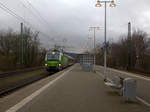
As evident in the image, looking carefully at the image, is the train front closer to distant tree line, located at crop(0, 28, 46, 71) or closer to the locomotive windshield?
the locomotive windshield

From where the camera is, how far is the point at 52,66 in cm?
2542

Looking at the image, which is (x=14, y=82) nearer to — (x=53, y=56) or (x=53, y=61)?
(x=53, y=61)

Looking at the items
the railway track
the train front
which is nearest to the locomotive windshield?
the train front

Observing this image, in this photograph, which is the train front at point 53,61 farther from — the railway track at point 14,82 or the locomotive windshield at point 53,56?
the railway track at point 14,82

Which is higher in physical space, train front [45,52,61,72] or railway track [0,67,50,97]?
train front [45,52,61,72]

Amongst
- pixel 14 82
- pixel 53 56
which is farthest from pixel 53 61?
pixel 14 82

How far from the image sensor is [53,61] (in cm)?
2558

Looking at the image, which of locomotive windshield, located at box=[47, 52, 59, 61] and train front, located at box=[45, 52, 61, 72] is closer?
train front, located at box=[45, 52, 61, 72]

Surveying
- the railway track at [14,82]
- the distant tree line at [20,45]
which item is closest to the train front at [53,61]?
the railway track at [14,82]

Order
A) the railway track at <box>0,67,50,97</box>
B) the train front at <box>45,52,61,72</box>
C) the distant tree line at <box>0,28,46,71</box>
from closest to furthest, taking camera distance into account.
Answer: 1. the railway track at <box>0,67,50,97</box>
2. the train front at <box>45,52,61,72</box>
3. the distant tree line at <box>0,28,46,71</box>

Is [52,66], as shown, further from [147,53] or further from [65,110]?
[147,53]

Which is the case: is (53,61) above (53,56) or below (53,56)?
below

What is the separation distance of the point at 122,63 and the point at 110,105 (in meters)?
37.6

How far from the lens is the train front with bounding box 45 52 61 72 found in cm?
2545
